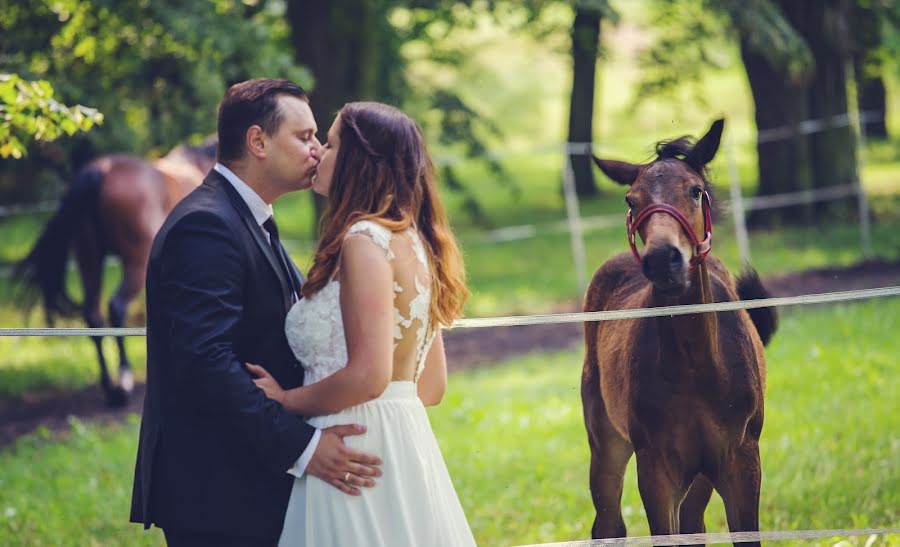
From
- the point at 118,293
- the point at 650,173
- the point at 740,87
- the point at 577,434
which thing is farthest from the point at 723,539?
the point at 740,87

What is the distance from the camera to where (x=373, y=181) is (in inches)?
116

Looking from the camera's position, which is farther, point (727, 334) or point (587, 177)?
point (587, 177)

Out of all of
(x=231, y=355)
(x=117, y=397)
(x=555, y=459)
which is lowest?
(x=555, y=459)

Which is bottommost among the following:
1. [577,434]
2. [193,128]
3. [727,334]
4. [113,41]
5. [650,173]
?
[577,434]

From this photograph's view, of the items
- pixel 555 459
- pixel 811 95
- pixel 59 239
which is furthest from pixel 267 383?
pixel 811 95

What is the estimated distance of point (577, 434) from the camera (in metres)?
7.18

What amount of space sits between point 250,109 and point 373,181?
45cm

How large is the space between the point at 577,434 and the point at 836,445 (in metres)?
1.68

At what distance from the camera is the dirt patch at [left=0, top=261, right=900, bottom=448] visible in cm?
886

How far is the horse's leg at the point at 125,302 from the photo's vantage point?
29.9 feet

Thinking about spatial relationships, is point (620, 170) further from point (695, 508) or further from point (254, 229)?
point (695, 508)

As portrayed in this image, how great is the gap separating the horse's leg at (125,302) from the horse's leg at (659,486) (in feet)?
21.1

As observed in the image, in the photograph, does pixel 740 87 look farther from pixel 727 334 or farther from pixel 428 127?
pixel 727 334

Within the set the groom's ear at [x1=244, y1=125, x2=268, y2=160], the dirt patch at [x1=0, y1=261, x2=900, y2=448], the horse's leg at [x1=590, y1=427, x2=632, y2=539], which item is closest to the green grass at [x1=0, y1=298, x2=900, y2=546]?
the dirt patch at [x1=0, y1=261, x2=900, y2=448]
